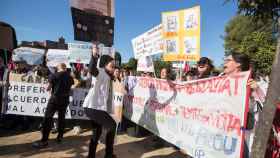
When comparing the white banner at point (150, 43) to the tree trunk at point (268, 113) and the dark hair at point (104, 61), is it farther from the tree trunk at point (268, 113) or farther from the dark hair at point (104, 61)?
the tree trunk at point (268, 113)

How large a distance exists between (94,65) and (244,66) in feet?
7.88

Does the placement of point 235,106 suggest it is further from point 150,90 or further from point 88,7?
point 88,7

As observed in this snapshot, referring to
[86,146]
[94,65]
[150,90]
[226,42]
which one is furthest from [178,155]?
[226,42]

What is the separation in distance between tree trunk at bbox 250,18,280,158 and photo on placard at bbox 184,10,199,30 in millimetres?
2849

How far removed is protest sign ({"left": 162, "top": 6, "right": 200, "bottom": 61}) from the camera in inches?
230

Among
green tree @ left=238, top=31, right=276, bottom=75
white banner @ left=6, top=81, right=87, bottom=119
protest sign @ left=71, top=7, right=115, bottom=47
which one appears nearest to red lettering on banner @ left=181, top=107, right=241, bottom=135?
protest sign @ left=71, top=7, right=115, bottom=47

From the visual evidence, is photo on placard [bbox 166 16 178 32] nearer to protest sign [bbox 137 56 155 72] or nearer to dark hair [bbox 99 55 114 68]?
protest sign [bbox 137 56 155 72]

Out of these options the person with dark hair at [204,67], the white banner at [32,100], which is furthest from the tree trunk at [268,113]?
the white banner at [32,100]

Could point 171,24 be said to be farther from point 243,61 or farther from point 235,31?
point 235,31

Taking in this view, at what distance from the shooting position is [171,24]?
6371 mm

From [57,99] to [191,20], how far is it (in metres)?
3.23

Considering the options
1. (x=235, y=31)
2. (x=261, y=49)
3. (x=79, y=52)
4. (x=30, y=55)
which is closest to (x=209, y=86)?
(x=79, y=52)

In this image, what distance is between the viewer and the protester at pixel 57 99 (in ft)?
19.5

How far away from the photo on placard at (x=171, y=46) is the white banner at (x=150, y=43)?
0.19 m
